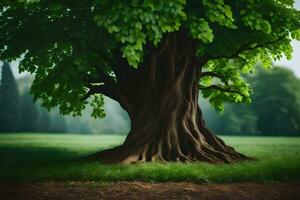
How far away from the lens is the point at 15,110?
2997 inches

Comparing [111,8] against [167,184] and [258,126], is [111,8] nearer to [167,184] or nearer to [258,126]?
[167,184]

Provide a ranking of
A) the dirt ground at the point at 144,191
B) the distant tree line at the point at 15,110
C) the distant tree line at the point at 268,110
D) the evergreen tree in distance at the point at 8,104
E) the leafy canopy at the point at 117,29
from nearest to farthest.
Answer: the dirt ground at the point at 144,191
the leafy canopy at the point at 117,29
the evergreen tree in distance at the point at 8,104
the distant tree line at the point at 15,110
the distant tree line at the point at 268,110

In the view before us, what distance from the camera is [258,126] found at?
86625mm

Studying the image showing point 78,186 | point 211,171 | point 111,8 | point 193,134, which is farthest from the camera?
point 193,134

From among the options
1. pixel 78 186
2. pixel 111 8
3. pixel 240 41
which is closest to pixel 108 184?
pixel 78 186

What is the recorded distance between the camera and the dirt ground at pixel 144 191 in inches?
476

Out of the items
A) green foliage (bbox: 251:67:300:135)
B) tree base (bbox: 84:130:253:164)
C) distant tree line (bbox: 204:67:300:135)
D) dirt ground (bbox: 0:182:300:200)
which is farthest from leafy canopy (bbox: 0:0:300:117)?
distant tree line (bbox: 204:67:300:135)

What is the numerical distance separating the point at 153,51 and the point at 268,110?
6788 centimetres

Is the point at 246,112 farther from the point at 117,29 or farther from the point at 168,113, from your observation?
Result: the point at 117,29

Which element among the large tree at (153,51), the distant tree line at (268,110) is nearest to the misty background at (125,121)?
the distant tree line at (268,110)

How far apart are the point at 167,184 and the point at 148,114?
7768 mm

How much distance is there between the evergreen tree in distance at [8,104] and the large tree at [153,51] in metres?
54.3

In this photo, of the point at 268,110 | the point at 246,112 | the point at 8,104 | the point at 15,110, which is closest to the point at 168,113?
the point at 8,104

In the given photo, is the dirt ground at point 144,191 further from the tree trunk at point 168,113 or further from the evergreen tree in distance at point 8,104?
the evergreen tree in distance at point 8,104
